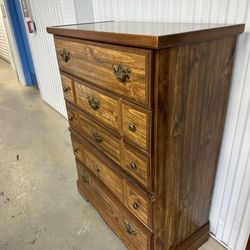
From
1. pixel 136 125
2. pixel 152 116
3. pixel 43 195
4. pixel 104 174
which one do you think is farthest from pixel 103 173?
pixel 43 195

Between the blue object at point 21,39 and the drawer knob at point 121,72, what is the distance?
3626 millimetres

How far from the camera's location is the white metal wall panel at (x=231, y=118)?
3.32 ft

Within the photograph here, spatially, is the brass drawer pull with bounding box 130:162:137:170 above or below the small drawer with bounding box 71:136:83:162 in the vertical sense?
above

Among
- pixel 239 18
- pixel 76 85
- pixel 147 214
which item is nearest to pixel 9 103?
pixel 76 85

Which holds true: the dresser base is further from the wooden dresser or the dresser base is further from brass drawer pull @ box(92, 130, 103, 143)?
brass drawer pull @ box(92, 130, 103, 143)

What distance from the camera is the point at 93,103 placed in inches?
46.3

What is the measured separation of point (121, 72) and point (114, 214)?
90 cm

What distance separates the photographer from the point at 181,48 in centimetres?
79

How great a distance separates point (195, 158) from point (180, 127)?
0.78ft

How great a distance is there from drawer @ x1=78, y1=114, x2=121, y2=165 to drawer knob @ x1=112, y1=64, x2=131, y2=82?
0.31m

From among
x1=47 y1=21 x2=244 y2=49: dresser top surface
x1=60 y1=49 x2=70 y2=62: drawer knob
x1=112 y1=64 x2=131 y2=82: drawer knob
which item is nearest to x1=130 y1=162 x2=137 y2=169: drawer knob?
x1=112 y1=64 x2=131 y2=82: drawer knob

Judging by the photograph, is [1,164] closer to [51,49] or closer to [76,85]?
[51,49]

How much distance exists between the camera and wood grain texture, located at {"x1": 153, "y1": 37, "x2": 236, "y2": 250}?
82 cm

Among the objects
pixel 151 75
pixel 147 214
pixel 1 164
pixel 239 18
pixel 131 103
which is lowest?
pixel 1 164
